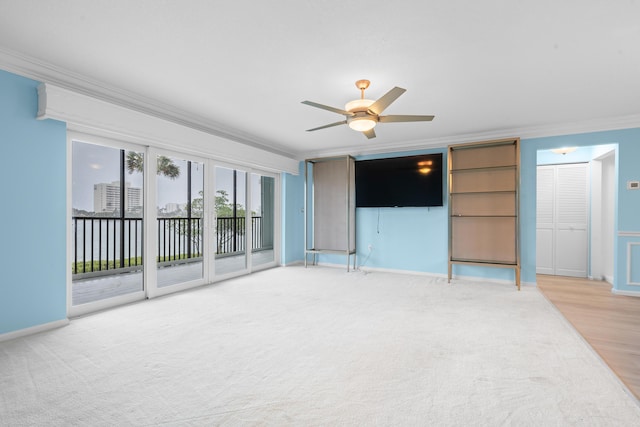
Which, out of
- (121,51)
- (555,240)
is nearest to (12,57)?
(121,51)

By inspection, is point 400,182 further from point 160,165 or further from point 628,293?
point 160,165

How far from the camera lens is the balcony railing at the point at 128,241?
4.54m

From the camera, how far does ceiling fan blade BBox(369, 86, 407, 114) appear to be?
8.06 ft

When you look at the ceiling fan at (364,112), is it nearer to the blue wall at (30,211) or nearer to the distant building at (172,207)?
the blue wall at (30,211)

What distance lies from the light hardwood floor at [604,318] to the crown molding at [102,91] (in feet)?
16.0

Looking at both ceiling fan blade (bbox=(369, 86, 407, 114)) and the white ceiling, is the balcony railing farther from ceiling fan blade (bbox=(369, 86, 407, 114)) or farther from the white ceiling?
ceiling fan blade (bbox=(369, 86, 407, 114))

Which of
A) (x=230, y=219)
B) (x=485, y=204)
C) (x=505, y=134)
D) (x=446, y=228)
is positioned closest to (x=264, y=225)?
(x=230, y=219)

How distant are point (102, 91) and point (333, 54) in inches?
95.9

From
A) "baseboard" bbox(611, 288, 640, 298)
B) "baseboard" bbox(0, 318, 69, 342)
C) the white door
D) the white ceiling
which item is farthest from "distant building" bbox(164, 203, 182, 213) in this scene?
"baseboard" bbox(611, 288, 640, 298)

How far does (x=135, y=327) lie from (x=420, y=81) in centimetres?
358

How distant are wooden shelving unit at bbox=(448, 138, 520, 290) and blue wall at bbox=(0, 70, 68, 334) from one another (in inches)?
194

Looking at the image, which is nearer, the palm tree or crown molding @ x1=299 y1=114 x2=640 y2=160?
the palm tree

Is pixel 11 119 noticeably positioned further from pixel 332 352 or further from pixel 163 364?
pixel 332 352

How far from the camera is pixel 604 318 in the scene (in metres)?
3.18
